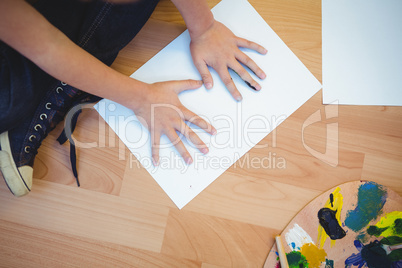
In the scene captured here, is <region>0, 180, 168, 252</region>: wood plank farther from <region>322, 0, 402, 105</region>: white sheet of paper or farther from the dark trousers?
<region>322, 0, 402, 105</region>: white sheet of paper

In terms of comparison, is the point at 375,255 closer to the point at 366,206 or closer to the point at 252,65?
the point at 366,206

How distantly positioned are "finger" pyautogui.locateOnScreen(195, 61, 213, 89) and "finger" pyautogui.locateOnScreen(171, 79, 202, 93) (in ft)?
0.05

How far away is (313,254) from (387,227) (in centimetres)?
15

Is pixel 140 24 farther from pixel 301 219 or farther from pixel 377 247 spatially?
pixel 377 247

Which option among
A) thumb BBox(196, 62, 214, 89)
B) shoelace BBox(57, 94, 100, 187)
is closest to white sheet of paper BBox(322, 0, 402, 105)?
thumb BBox(196, 62, 214, 89)

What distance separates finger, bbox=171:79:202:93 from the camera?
21.8 inches

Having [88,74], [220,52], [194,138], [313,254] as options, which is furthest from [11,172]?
[313,254]

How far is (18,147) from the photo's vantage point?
543 mm

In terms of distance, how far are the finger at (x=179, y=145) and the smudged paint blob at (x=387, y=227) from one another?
0.35 meters

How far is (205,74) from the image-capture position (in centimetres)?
56

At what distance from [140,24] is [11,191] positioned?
Answer: 40 cm

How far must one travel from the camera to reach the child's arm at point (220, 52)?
563 mm

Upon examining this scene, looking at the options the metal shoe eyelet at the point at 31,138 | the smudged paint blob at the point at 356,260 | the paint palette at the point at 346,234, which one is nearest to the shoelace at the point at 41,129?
the metal shoe eyelet at the point at 31,138

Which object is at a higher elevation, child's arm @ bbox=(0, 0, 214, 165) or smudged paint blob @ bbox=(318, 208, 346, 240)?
child's arm @ bbox=(0, 0, 214, 165)
